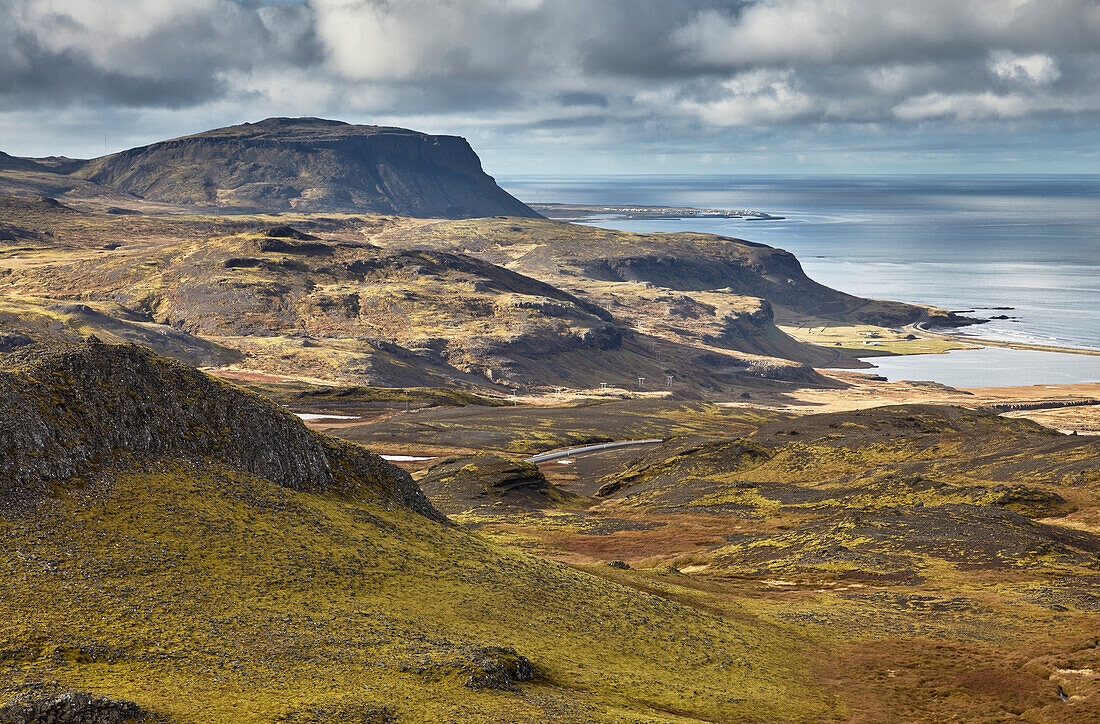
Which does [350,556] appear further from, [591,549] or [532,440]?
[532,440]

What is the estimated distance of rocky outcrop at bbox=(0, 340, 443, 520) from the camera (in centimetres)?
3578

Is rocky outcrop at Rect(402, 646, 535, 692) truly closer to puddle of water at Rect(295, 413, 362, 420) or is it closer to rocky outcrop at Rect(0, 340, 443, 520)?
rocky outcrop at Rect(0, 340, 443, 520)

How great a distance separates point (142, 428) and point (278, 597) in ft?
38.5

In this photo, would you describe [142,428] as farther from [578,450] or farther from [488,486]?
[578,450]

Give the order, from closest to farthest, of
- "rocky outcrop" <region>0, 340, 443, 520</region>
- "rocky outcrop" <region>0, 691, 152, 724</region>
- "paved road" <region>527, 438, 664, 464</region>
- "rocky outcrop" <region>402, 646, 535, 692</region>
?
"rocky outcrop" <region>0, 691, 152, 724</region> → "rocky outcrop" <region>402, 646, 535, 692</region> → "rocky outcrop" <region>0, 340, 443, 520</region> → "paved road" <region>527, 438, 664, 464</region>

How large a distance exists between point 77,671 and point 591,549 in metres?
53.8

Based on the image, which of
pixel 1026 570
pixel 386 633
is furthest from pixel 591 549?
pixel 386 633

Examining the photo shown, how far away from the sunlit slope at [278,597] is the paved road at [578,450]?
8712 centimetres

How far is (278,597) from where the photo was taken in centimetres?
3491

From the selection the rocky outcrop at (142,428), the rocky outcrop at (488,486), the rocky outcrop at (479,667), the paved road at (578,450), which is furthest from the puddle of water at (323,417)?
the rocky outcrop at (479,667)

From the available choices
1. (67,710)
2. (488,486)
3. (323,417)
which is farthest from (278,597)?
(323,417)

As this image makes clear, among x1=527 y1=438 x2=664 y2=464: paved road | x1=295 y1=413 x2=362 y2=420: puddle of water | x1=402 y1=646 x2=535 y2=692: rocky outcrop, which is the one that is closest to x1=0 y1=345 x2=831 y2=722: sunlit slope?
x1=402 y1=646 x2=535 y2=692: rocky outcrop

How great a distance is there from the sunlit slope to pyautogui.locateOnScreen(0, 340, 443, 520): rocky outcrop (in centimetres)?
11

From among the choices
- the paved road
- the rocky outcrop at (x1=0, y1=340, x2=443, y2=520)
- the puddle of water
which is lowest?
the paved road
